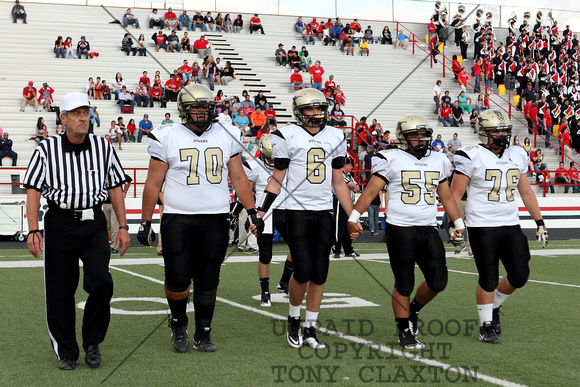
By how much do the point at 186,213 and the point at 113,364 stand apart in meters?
1.12

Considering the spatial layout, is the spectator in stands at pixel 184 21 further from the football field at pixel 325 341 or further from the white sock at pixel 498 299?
the white sock at pixel 498 299

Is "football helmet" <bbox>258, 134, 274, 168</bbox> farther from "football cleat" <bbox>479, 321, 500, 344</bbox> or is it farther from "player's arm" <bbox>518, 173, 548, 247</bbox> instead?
"football cleat" <bbox>479, 321, 500, 344</bbox>

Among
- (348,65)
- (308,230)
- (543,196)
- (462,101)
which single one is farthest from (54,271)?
(348,65)

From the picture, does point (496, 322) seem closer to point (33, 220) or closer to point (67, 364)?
point (67, 364)

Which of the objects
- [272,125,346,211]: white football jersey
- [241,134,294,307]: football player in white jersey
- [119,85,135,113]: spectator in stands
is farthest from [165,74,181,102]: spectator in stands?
[272,125,346,211]: white football jersey

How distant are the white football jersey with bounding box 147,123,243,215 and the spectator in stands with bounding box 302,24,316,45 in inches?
908

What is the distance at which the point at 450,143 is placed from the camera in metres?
20.0

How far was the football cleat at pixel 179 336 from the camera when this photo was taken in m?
5.23

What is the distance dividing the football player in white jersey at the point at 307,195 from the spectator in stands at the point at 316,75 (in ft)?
57.4

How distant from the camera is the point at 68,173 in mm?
4781

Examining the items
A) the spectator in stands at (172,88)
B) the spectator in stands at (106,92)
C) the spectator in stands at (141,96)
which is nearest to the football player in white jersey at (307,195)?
the spectator in stands at (172,88)

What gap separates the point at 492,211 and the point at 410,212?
736 millimetres

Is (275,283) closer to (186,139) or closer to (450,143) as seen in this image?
(186,139)

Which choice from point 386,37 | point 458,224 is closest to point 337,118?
point 386,37
